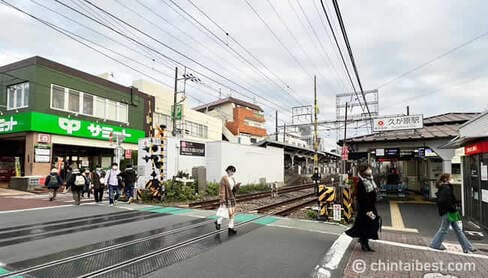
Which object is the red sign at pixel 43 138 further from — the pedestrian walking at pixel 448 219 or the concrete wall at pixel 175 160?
the pedestrian walking at pixel 448 219

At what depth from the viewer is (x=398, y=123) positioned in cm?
1673

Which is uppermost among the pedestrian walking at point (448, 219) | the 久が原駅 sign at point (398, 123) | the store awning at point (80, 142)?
the 久が原駅 sign at point (398, 123)

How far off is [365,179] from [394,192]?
51.8 feet

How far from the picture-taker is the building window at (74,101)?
68.5 feet

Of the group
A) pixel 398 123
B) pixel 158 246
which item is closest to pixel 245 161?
pixel 398 123

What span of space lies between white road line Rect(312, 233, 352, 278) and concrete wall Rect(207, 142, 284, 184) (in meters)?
12.9

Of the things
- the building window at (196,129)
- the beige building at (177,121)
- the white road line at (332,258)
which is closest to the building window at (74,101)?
the beige building at (177,121)

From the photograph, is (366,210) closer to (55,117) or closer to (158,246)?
(158,246)

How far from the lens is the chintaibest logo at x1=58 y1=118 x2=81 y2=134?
65.2 feet

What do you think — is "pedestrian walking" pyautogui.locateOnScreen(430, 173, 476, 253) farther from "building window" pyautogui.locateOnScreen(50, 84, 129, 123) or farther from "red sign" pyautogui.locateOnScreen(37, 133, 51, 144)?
"building window" pyautogui.locateOnScreen(50, 84, 129, 123)

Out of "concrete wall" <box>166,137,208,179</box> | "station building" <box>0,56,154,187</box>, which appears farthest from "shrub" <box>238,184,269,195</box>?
"station building" <box>0,56,154,187</box>

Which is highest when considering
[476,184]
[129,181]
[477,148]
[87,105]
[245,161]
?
[87,105]

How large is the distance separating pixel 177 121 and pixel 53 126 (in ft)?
43.8

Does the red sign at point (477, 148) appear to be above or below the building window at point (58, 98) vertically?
below
